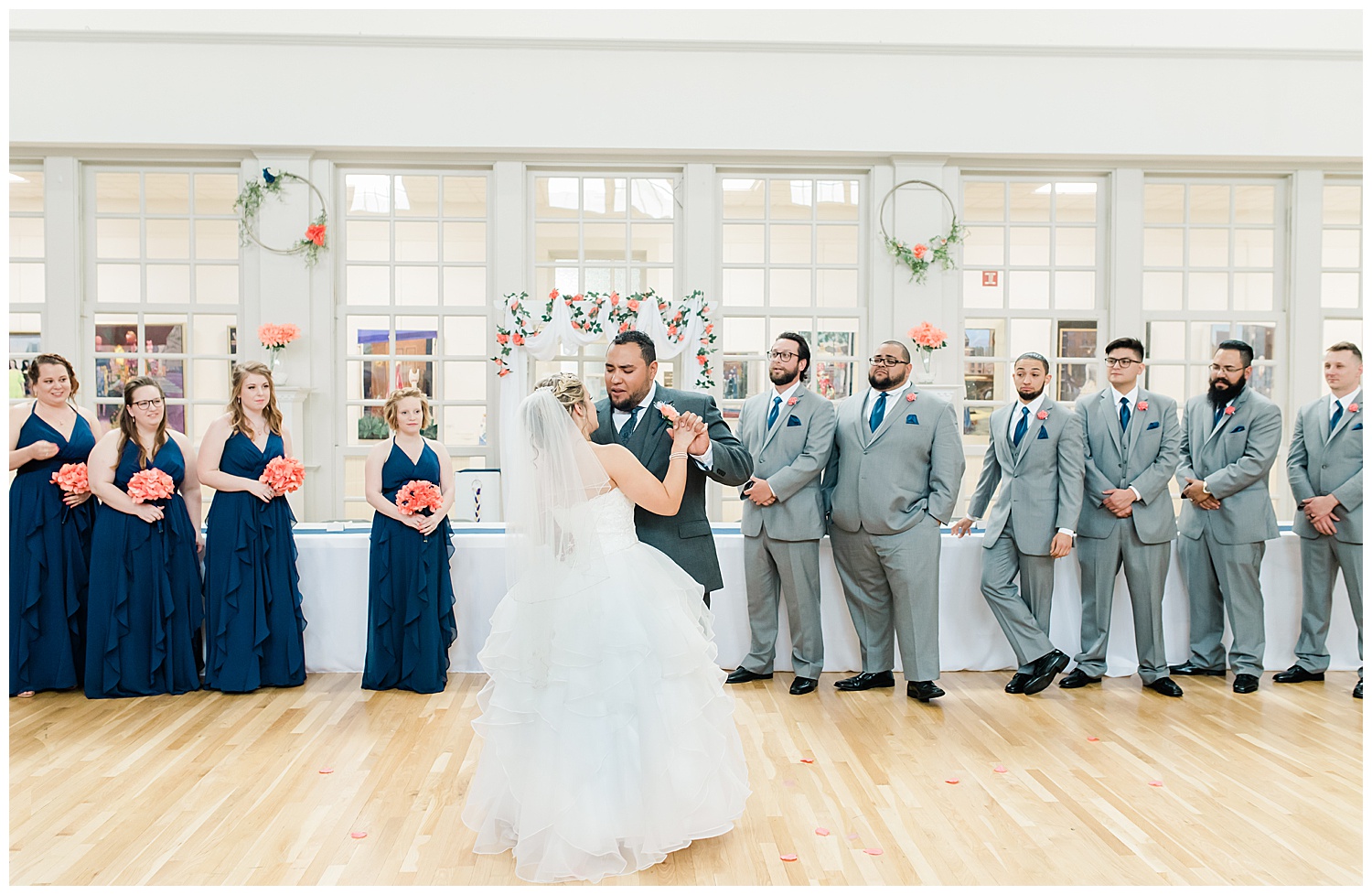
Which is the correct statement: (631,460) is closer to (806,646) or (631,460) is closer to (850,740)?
(850,740)

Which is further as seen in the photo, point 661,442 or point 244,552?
point 244,552

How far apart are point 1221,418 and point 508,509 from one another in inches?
147

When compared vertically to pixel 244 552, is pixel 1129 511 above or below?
above

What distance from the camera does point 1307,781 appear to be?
3.40 metres

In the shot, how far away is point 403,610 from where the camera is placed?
461 cm

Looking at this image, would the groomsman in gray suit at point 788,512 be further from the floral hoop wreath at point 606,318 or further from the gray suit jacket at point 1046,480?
the floral hoop wreath at point 606,318

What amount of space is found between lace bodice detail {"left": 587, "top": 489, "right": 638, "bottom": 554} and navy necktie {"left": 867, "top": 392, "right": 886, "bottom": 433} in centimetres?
189

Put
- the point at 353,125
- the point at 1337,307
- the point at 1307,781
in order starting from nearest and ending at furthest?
the point at 1307,781 < the point at 353,125 < the point at 1337,307

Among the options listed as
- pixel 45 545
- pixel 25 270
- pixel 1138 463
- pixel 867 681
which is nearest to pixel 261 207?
pixel 25 270

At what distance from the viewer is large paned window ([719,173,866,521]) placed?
23.8 feet

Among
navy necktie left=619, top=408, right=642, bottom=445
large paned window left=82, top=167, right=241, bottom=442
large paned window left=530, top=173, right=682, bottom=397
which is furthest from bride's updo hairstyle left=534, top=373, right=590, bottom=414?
large paned window left=82, top=167, right=241, bottom=442

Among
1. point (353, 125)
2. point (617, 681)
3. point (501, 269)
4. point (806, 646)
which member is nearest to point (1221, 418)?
point (806, 646)

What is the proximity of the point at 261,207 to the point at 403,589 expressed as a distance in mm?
3752

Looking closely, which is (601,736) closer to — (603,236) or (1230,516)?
(1230,516)
